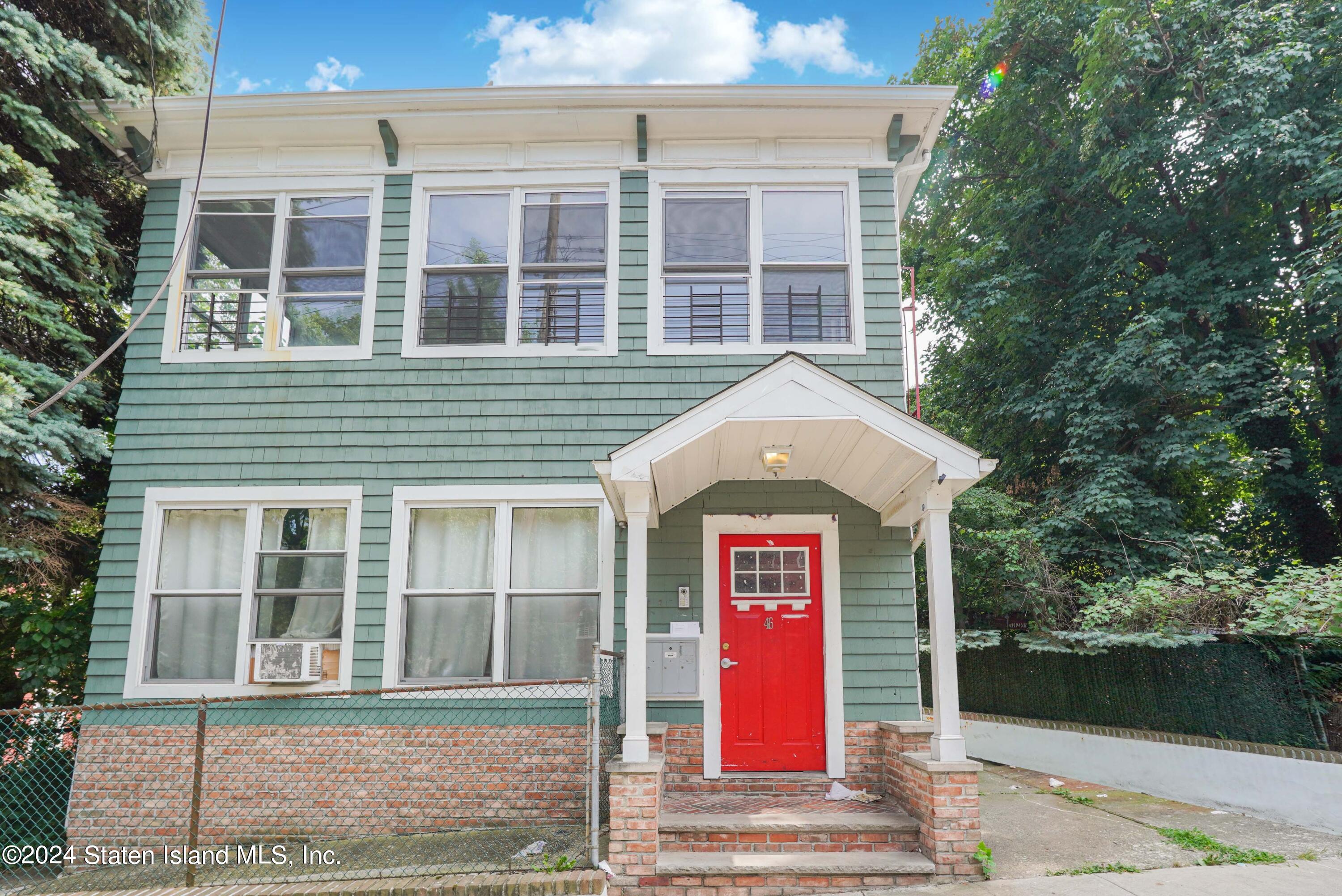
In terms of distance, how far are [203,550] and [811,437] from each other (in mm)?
5074

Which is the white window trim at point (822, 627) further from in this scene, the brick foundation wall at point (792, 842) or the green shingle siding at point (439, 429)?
the brick foundation wall at point (792, 842)

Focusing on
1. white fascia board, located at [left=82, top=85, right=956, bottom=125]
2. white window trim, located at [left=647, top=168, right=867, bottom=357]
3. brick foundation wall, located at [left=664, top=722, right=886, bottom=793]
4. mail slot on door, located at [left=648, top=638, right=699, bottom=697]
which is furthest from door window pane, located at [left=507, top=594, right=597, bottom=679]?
white fascia board, located at [left=82, top=85, right=956, bottom=125]

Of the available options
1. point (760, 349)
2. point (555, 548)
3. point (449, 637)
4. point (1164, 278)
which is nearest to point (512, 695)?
point (449, 637)

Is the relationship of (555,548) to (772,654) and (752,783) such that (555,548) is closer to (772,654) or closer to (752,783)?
(772,654)

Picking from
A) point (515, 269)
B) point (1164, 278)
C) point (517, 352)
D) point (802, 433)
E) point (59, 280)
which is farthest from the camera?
point (1164, 278)

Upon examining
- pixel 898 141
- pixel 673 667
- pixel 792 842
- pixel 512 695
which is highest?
pixel 898 141

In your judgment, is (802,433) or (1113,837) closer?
(802,433)

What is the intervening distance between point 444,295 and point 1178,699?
8.02 meters

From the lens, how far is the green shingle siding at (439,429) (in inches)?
249

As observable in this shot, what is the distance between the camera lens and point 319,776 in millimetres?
5949

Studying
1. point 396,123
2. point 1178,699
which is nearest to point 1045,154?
point 1178,699

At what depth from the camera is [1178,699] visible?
769 centimetres

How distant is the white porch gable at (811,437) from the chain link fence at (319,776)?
2.80 ft

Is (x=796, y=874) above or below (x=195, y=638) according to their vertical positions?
below
